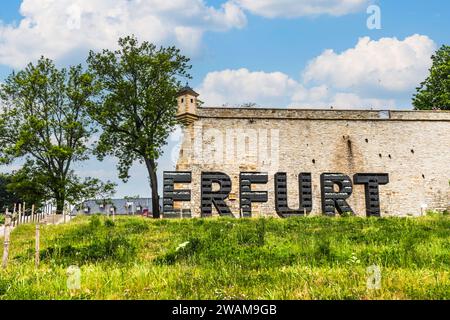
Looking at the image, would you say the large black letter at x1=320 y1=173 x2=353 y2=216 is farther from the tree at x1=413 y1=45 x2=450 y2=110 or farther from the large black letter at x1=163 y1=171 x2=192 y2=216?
the tree at x1=413 y1=45 x2=450 y2=110

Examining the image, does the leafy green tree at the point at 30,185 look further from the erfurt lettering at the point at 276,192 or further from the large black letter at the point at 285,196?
the large black letter at the point at 285,196

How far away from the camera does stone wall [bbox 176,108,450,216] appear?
104 ft

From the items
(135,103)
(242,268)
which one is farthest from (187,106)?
(242,268)

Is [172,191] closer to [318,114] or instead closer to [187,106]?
[187,106]

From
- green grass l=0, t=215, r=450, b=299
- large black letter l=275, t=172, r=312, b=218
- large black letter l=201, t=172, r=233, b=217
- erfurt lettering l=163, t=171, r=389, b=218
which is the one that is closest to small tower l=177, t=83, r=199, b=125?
erfurt lettering l=163, t=171, r=389, b=218

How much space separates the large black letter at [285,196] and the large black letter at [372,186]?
12.6ft

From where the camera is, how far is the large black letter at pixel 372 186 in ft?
105

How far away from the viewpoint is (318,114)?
1323 inches

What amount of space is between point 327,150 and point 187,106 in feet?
35.2

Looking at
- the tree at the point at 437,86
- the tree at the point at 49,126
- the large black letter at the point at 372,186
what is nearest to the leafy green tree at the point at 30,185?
the tree at the point at 49,126

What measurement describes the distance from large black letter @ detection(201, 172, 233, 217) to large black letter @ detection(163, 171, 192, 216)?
43.8 inches
